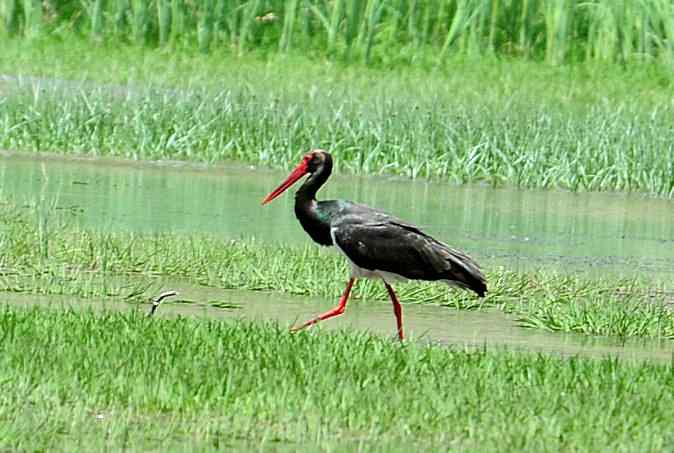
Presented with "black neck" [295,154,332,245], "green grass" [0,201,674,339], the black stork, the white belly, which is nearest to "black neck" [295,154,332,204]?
"black neck" [295,154,332,245]

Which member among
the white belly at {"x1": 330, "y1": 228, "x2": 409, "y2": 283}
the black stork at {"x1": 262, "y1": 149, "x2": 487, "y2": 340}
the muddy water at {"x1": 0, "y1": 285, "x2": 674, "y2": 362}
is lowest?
the muddy water at {"x1": 0, "y1": 285, "x2": 674, "y2": 362}

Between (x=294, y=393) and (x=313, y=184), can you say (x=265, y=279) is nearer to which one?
(x=313, y=184)

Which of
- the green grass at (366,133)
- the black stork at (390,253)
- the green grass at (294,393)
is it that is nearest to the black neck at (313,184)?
the black stork at (390,253)

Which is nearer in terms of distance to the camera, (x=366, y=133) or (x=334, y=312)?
(x=334, y=312)

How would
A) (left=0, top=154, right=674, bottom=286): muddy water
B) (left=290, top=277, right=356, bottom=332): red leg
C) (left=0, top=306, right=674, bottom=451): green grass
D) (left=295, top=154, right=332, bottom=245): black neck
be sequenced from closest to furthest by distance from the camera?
(left=0, top=306, right=674, bottom=451): green grass < (left=290, top=277, right=356, bottom=332): red leg < (left=295, top=154, right=332, bottom=245): black neck < (left=0, top=154, right=674, bottom=286): muddy water

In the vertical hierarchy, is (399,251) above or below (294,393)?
above

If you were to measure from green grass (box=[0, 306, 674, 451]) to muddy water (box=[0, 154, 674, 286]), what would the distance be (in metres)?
4.69

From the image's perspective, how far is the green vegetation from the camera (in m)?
22.5

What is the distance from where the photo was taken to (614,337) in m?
9.35

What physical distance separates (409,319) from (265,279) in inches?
35.0

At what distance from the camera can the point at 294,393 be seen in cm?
667

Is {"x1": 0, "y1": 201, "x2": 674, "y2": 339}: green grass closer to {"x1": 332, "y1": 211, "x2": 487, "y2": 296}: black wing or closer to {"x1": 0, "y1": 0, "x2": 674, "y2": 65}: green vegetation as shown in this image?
{"x1": 332, "y1": 211, "x2": 487, "y2": 296}: black wing

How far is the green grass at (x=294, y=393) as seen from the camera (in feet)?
20.2

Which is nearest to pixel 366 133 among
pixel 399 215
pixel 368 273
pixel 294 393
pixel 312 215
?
pixel 399 215
